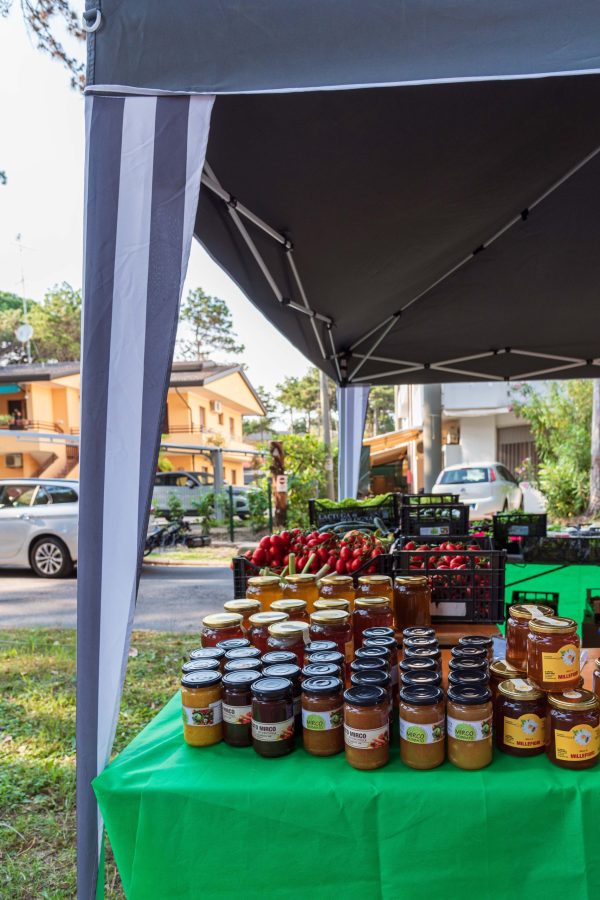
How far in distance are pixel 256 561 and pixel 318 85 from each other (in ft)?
6.22

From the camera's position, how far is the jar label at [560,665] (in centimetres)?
149

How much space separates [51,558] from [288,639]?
8310 millimetres

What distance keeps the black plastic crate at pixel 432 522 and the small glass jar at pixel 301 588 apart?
61.4 inches

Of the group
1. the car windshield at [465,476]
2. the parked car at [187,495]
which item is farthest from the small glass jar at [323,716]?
the parked car at [187,495]

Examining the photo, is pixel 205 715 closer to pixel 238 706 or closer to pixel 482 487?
pixel 238 706

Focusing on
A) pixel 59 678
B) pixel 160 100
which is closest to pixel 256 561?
pixel 160 100

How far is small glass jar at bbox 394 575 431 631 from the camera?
223cm

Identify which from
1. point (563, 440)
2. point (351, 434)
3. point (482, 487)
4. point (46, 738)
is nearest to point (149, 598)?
point (351, 434)

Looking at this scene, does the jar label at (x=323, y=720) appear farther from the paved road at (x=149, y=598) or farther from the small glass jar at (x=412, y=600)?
the paved road at (x=149, y=598)

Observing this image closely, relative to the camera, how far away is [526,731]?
4.56ft

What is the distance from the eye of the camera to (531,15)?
166 cm

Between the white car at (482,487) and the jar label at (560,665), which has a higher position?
the white car at (482,487)

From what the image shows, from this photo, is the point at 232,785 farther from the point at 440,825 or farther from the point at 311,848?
the point at 440,825

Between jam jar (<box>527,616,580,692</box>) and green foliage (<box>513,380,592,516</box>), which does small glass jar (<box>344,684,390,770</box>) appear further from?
green foliage (<box>513,380,592,516</box>)
